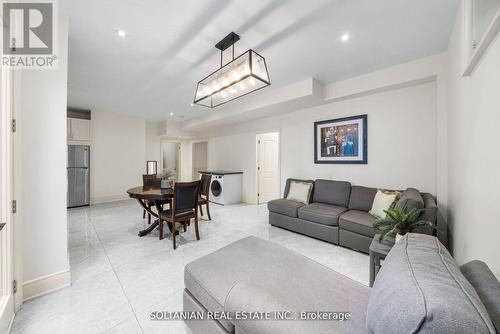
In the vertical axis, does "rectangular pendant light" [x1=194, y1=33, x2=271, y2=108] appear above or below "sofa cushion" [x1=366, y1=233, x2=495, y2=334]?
above

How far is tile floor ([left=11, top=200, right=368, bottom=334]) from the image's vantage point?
1.50m

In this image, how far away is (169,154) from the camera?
8.73 meters

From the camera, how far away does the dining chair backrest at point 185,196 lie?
2734 mm

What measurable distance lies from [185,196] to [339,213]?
2.28 meters

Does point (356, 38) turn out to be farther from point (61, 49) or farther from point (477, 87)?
point (61, 49)

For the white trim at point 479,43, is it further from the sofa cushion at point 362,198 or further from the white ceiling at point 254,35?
the sofa cushion at point 362,198

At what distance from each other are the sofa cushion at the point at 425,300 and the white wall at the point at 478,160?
0.66 meters

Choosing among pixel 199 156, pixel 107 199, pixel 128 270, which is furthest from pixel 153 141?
pixel 128 270

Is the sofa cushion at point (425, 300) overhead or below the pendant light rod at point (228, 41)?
below

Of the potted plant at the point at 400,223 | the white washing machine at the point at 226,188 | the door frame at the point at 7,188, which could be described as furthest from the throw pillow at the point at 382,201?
the door frame at the point at 7,188

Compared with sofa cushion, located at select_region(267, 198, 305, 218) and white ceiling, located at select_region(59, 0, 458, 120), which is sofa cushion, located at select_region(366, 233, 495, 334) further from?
sofa cushion, located at select_region(267, 198, 305, 218)

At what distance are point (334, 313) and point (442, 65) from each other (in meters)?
3.30

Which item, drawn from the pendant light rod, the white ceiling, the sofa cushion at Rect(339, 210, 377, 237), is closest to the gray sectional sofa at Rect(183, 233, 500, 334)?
the sofa cushion at Rect(339, 210, 377, 237)

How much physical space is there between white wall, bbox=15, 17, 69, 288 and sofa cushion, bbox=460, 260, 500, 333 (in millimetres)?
2843
